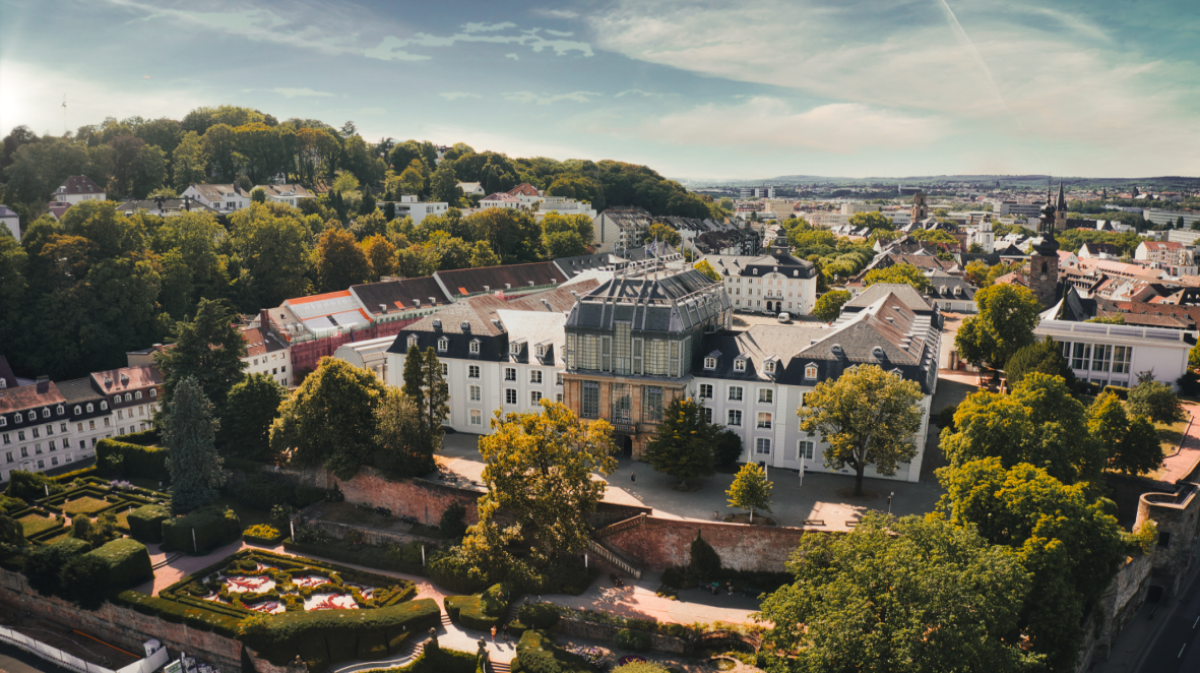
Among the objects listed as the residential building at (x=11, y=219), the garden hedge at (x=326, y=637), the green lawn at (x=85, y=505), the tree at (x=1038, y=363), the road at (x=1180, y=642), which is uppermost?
the residential building at (x=11, y=219)

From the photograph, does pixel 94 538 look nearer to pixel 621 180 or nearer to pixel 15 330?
pixel 15 330

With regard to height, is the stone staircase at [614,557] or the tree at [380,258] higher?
the tree at [380,258]

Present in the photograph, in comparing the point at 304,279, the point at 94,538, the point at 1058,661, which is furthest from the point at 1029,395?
the point at 304,279

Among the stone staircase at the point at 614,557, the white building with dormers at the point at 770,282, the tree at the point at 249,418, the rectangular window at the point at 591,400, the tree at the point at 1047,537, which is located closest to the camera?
the tree at the point at 1047,537

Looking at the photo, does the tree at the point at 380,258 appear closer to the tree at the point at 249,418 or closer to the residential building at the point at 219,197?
the residential building at the point at 219,197

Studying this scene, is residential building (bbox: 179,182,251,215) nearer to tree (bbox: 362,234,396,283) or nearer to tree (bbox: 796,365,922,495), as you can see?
tree (bbox: 362,234,396,283)

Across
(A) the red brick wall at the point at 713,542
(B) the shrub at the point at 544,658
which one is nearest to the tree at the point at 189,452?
(B) the shrub at the point at 544,658
